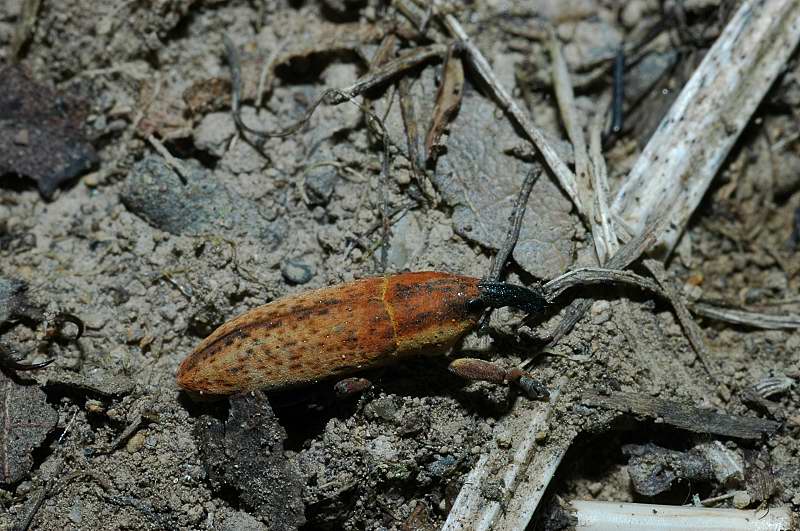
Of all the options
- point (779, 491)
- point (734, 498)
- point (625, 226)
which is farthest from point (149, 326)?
point (779, 491)

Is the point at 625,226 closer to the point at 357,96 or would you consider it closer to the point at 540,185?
the point at 540,185

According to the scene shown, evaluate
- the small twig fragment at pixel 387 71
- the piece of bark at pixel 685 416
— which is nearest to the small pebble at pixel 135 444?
the small twig fragment at pixel 387 71

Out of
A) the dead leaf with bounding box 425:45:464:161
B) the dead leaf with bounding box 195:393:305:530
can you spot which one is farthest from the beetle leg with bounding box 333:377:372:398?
the dead leaf with bounding box 425:45:464:161

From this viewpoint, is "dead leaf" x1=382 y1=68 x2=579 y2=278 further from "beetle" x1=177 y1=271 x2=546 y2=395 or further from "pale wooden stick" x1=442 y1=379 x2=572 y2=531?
"pale wooden stick" x1=442 y1=379 x2=572 y2=531

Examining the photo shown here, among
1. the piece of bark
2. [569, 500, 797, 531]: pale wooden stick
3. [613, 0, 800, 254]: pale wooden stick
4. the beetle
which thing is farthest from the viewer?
[613, 0, 800, 254]: pale wooden stick

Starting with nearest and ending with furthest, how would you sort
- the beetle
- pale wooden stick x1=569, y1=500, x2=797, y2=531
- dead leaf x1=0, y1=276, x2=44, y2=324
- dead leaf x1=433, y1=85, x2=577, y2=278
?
the beetle, pale wooden stick x1=569, y1=500, x2=797, y2=531, dead leaf x1=0, y1=276, x2=44, y2=324, dead leaf x1=433, y1=85, x2=577, y2=278

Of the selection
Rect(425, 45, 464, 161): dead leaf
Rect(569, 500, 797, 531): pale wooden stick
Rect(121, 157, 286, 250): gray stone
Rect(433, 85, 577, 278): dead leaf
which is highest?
Rect(425, 45, 464, 161): dead leaf

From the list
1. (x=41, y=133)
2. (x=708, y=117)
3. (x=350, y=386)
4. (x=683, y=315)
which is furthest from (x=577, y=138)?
(x=41, y=133)
